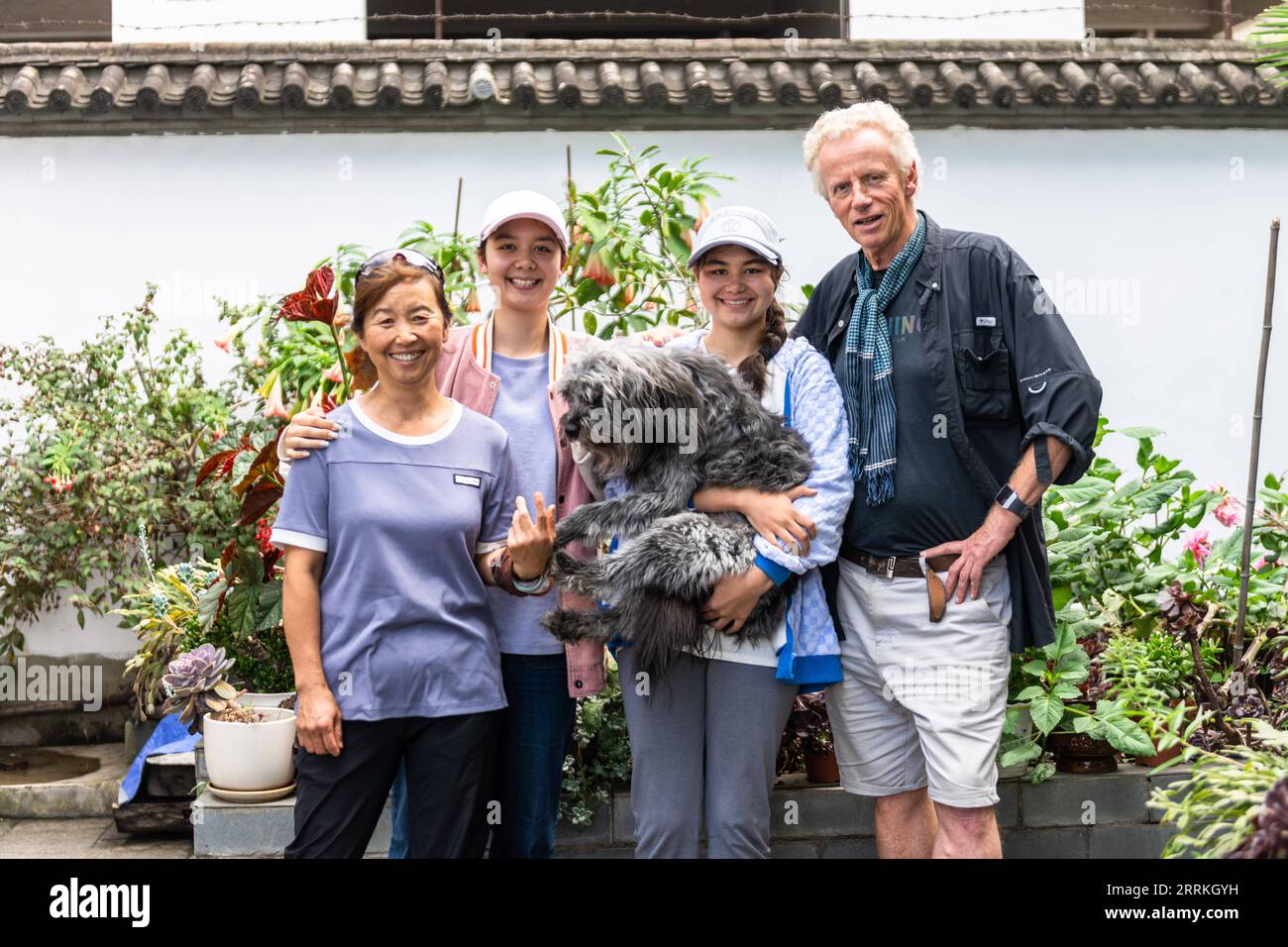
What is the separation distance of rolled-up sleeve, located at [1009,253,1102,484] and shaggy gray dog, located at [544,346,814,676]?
53cm

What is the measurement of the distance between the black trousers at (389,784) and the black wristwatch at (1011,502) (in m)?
1.27

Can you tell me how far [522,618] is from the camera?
9.88ft

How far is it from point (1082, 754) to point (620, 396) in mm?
2267

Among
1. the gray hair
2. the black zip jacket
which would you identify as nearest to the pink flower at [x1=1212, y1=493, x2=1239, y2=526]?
the black zip jacket

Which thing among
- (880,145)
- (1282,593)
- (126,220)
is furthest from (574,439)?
(126,220)

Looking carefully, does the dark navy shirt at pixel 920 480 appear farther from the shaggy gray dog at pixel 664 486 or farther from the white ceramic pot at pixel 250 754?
the white ceramic pot at pixel 250 754

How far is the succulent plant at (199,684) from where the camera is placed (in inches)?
162

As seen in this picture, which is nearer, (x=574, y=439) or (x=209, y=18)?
(x=574, y=439)

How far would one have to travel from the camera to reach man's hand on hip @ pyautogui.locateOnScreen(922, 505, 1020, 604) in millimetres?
2885

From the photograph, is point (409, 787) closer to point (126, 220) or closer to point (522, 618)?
point (522, 618)

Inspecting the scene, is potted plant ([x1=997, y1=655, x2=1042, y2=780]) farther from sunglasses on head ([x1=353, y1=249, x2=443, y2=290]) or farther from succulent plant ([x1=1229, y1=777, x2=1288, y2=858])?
sunglasses on head ([x1=353, y1=249, x2=443, y2=290])

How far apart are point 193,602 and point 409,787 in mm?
2582

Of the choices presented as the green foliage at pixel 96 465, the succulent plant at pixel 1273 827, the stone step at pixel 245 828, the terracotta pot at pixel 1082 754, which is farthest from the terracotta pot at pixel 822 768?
the green foliage at pixel 96 465

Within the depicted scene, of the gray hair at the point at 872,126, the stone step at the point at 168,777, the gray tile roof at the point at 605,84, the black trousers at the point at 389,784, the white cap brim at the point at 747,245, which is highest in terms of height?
the gray tile roof at the point at 605,84
